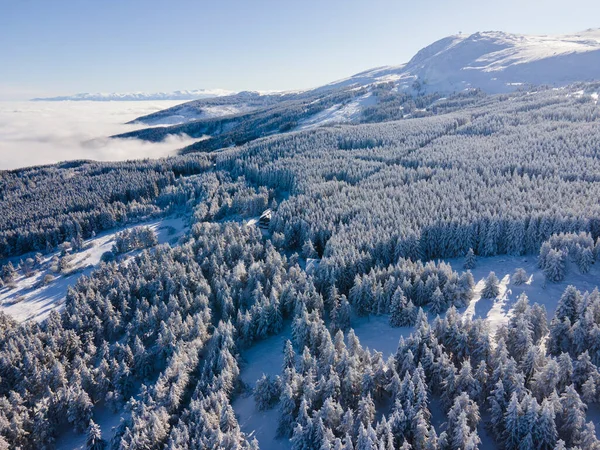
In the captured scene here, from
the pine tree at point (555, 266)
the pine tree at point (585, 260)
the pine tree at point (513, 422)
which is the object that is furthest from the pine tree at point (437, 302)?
the pine tree at point (585, 260)

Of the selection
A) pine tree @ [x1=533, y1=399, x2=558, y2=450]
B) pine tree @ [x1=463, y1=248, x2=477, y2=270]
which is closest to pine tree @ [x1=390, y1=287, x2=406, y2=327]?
pine tree @ [x1=463, y1=248, x2=477, y2=270]

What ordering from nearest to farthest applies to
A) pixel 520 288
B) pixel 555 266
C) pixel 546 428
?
pixel 546 428 → pixel 555 266 → pixel 520 288

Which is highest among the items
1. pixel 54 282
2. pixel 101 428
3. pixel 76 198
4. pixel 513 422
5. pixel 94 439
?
pixel 76 198

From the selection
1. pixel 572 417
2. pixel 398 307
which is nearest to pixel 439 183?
pixel 398 307

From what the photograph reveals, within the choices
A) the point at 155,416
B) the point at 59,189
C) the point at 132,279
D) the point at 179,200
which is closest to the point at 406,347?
the point at 155,416

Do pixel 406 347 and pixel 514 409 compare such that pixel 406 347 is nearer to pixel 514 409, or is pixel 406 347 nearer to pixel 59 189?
pixel 514 409

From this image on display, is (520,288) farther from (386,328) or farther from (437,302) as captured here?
(386,328)

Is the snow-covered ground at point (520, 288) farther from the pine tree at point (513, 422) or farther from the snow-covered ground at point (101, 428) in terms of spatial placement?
the snow-covered ground at point (101, 428)
